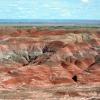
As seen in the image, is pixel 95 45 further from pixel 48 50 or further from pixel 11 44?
pixel 11 44

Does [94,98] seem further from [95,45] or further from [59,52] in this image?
[95,45]

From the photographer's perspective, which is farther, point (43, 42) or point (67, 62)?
point (43, 42)

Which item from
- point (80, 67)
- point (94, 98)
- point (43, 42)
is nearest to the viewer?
point (94, 98)

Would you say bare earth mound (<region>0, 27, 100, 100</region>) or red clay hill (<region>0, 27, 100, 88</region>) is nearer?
bare earth mound (<region>0, 27, 100, 100</region>)

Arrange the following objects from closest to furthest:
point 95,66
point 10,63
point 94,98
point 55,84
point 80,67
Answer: point 94,98 → point 55,84 → point 95,66 → point 80,67 → point 10,63

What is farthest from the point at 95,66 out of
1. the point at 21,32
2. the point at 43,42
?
the point at 21,32

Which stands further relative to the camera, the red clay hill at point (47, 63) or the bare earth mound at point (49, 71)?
the red clay hill at point (47, 63)

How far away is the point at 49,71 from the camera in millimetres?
51750

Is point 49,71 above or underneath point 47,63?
underneath

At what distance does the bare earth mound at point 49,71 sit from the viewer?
130ft

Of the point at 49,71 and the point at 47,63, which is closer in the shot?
the point at 49,71

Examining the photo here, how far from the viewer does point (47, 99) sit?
1463 inches

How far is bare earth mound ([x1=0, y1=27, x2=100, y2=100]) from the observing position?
3972 cm

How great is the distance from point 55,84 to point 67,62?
466 inches
